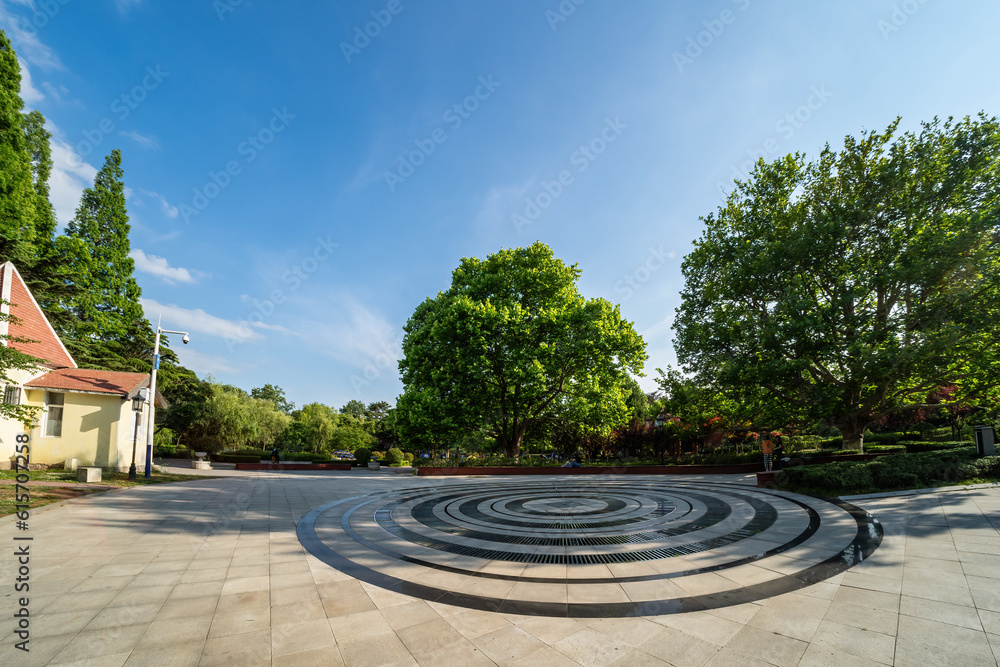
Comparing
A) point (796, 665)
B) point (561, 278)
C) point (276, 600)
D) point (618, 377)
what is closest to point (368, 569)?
point (276, 600)

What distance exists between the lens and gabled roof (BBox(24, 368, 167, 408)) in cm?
1786

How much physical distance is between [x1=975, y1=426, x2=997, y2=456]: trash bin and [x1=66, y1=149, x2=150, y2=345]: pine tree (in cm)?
4181

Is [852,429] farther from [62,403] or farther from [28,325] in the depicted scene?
[28,325]

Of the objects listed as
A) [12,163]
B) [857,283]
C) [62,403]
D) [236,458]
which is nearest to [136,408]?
[62,403]

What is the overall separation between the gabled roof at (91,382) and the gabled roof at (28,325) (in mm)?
768

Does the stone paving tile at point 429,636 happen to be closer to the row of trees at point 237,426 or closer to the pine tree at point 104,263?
the pine tree at point 104,263

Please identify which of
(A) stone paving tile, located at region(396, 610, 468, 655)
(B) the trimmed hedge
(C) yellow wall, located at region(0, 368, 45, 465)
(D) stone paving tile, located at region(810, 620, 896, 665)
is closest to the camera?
(D) stone paving tile, located at region(810, 620, 896, 665)

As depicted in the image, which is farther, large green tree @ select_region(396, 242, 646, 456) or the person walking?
large green tree @ select_region(396, 242, 646, 456)

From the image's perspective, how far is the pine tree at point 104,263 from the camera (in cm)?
2548

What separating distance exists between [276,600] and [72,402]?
70.2ft

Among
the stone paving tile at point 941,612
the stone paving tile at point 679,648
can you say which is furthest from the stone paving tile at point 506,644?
the stone paving tile at point 941,612

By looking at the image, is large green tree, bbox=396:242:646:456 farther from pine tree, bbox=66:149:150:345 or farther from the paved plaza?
pine tree, bbox=66:149:150:345

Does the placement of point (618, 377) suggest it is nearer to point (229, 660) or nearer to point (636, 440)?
point (636, 440)

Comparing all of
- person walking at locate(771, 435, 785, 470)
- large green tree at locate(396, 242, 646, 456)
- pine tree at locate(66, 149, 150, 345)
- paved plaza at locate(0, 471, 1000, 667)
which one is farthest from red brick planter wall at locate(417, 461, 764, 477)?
pine tree at locate(66, 149, 150, 345)
